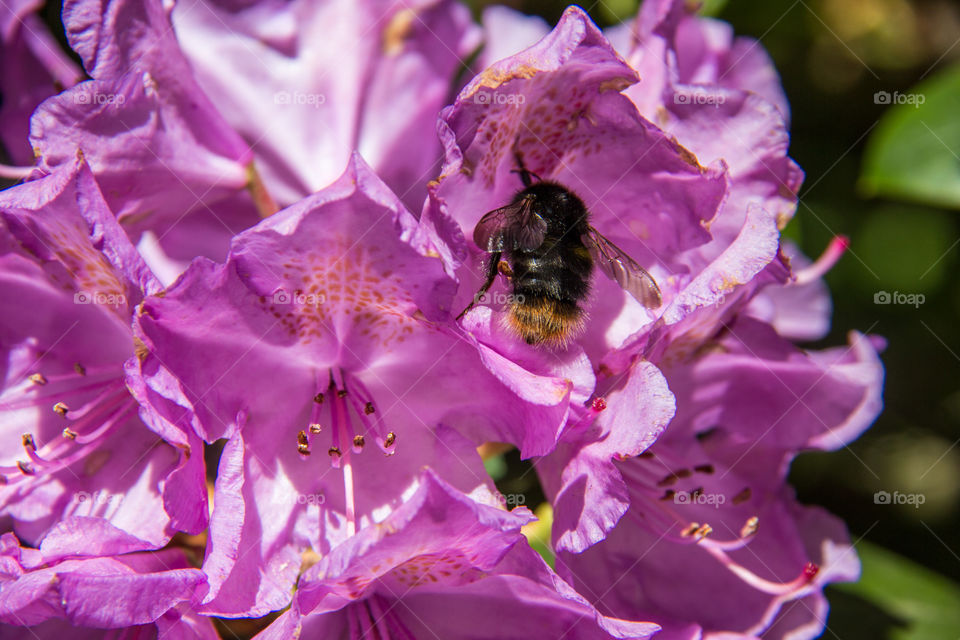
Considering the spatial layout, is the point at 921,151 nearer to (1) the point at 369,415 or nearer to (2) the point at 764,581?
(2) the point at 764,581

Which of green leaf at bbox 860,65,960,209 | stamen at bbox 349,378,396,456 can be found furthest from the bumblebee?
green leaf at bbox 860,65,960,209

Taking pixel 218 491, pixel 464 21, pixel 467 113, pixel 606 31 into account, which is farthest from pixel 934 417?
pixel 218 491

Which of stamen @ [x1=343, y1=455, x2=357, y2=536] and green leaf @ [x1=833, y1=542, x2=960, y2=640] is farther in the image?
green leaf @ [x1=833, y1=542, x2=960, y2=640]

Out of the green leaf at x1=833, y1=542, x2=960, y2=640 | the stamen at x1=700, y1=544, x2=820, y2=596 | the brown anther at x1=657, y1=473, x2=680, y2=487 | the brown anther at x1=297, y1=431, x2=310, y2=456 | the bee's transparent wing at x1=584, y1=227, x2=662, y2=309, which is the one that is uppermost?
the bee's transparent wing at x1=584, y1=227, x2=662, y2=309

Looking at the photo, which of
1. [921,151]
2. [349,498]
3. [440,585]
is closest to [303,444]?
[349,498]

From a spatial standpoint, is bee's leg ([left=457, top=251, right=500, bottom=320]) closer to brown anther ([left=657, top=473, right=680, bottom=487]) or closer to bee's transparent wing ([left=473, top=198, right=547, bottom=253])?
bee's transparent wing ([left=473, top=198, right=547, bottom=253])

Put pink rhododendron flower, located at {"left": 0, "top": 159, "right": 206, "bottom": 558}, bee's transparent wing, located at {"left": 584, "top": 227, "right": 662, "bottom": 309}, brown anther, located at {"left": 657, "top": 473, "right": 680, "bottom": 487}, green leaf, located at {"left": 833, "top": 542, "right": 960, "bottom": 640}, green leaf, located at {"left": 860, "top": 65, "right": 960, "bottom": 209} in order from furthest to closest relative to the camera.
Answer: green leaf, located at {"left": 833, "top": 542, "right": 960, "bottom": 640}
green leaf, located at {"left": 860, "top": 65, "right": 960, "bottom": 209}
brown anther, located at {"left": 657, "top": 473, "right": 680, "bottom": 487}
bee's transparent wing, located at {"left": 584, "top": 227, "right": 662, "bottom": 309}
pink rhododendron flower, located at {"left": 0, "top": 159, "right": 206, "bottom": 558}

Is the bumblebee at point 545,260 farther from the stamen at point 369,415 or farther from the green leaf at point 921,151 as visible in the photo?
the green leaf at point 921,151

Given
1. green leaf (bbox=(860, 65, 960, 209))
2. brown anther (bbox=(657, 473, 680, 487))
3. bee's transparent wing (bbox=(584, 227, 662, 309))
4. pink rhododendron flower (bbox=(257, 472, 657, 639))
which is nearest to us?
pink rhododendron flower (bbox=(257, 472, 657, 639))

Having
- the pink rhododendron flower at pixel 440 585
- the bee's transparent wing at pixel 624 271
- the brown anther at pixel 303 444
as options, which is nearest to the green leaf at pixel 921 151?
the bee's transparent wing at pixel 624 271
